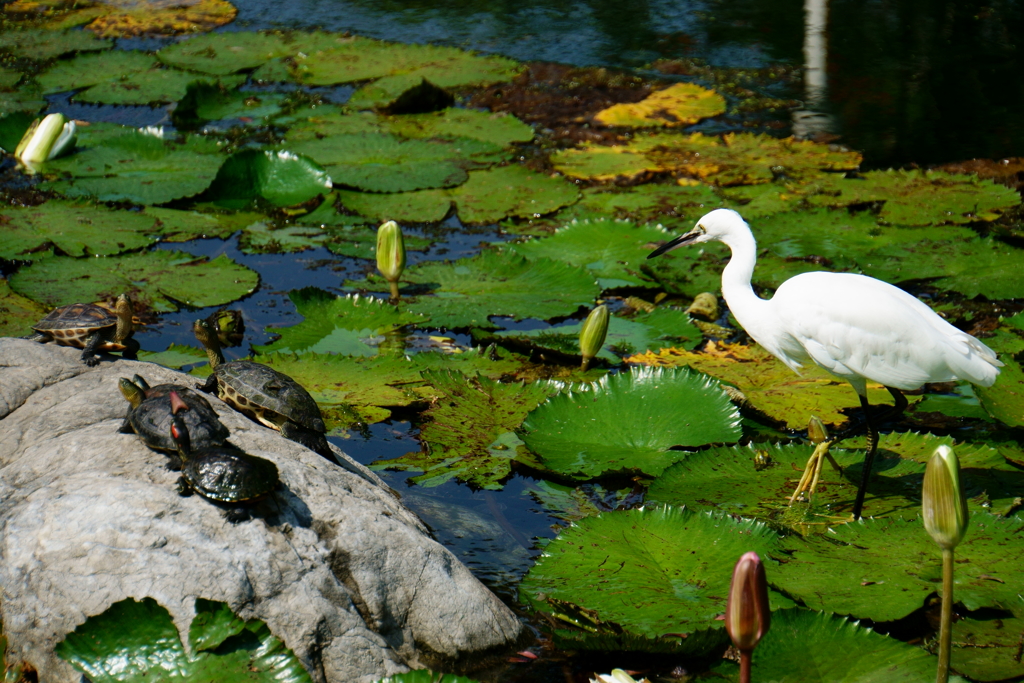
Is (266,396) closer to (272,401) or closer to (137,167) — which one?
(272,401)

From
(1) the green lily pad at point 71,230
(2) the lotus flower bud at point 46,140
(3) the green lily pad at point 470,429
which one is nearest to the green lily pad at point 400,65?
(2) the lotus flower bud at point 46,140

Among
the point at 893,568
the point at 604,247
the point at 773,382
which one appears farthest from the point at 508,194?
the point at 893,568

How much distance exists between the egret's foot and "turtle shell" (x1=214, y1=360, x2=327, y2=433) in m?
1.86

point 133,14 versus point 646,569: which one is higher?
point 133,14

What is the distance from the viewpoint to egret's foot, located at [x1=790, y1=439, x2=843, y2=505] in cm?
329

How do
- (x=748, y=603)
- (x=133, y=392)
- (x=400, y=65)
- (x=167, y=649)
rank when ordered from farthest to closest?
(x=400, y=65) → (x=133, y=392) → (x=167, y=649) → (x=748, y=603)

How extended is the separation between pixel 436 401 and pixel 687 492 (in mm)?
1293

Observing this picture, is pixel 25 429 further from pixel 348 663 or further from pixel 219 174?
pixel 219 174

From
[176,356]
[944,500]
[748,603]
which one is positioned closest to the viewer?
[748,603]

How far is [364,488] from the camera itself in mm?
3000

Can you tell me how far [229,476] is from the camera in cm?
246

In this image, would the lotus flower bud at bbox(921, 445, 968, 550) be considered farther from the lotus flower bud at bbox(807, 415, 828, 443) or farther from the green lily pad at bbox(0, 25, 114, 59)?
the green lily pad at bbox(0, 25, 114, 59)

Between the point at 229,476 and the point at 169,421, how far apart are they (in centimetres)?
46

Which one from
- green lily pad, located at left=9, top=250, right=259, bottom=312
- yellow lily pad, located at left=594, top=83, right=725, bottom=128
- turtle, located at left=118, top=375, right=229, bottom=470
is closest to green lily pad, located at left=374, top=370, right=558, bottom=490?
turtle, located at left=118, top=375, right=229, bottom=470
